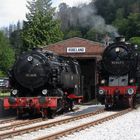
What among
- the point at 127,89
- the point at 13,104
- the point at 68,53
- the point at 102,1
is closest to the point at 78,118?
the point at 13,104

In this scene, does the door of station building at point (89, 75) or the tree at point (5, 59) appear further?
the tree at point (5, 59)

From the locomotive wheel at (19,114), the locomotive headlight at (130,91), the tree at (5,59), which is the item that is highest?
the tree at (5,59)

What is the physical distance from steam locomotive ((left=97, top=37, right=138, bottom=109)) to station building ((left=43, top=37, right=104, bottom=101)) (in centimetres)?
720

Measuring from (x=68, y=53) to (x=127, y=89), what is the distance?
45.1 feet

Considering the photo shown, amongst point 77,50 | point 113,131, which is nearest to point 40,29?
point 77,50

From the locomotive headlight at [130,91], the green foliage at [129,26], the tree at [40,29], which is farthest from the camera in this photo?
the green foliage at [129,26]

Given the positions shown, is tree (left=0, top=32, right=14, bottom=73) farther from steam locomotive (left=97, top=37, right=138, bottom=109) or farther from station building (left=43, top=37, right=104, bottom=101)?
steam locomotive (left=97, top=37, right=138, bottom=109)

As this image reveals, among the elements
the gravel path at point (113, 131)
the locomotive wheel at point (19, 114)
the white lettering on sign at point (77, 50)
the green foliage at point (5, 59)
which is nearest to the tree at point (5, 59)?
the green foliage at point (5, 59)

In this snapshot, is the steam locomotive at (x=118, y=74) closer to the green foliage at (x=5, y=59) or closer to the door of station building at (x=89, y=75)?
the door of station building at (x=89, y=75)

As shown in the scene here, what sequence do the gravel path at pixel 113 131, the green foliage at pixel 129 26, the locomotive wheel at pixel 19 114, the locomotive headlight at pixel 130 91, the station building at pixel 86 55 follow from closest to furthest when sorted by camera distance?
1. the gravel path at pixel 113 131
2. the locomotive wheel at pixel 19 114
3. the locomotive headlight at pixel 130 91
4. the station building at pixel 86 55
5. the green foliage at pixel 129 26

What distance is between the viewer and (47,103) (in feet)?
56.7

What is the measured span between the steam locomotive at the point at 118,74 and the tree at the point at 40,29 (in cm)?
3144

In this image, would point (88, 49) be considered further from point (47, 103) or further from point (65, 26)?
point (65, 26)

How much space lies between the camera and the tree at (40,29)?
5441 centimetres
